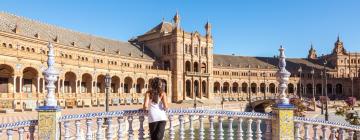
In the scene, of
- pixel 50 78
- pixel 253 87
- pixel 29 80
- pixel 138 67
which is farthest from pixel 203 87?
pixel 50 78

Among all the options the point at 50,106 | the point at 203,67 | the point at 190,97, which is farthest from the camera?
the point at 203,67

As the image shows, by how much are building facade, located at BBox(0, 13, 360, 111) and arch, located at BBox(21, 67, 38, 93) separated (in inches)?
4.7

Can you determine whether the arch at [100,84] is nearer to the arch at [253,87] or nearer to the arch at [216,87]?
the arch at [216,87]

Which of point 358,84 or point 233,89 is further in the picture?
point 358,84

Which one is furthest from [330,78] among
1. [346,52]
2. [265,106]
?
[265,106]

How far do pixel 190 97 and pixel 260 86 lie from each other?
1065 inches

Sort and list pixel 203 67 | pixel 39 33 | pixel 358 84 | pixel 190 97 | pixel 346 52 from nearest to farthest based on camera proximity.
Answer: pixel 39 33, pixel 190 97, pixel 203 67, pixel 358 84, pixel 346 52

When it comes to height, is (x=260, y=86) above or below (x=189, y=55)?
below

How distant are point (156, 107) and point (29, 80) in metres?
39.2

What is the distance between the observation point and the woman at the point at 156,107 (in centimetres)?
916

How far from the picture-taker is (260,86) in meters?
92.9

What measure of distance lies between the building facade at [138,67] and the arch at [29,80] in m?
0.12

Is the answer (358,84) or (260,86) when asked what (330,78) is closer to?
(358,84)

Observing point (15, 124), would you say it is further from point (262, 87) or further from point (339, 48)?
point (339, 48)
